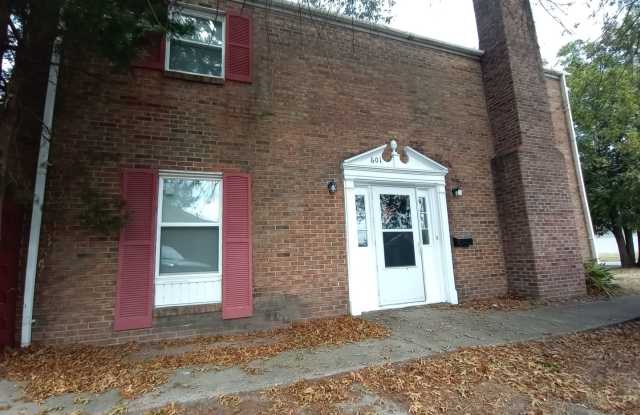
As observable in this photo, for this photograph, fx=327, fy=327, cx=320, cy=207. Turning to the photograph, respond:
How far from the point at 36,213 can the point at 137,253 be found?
1.23 meters

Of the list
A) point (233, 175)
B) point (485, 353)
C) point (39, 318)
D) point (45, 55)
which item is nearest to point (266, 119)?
point (233, 175)

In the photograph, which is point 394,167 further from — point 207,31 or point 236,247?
point 207,31

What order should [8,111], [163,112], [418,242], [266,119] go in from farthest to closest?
[418,242]
[266,119]
[163,112]
[8,111]

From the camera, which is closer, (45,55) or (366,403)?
(366,403)

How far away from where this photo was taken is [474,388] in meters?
2.89

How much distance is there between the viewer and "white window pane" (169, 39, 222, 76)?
526cm

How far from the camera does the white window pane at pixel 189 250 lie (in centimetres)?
467

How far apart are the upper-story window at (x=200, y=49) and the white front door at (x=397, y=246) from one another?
3.54 metres

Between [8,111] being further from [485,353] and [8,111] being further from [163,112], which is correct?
[485,353]

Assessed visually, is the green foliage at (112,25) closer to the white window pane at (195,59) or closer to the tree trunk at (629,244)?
the white window pane at (195,59)

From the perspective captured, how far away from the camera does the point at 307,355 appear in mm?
3668

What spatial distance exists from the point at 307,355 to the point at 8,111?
13.6 ft

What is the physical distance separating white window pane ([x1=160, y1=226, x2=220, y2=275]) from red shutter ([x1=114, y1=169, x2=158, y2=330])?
174mm

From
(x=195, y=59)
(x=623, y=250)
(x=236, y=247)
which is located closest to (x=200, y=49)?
(x=195, y=59)
